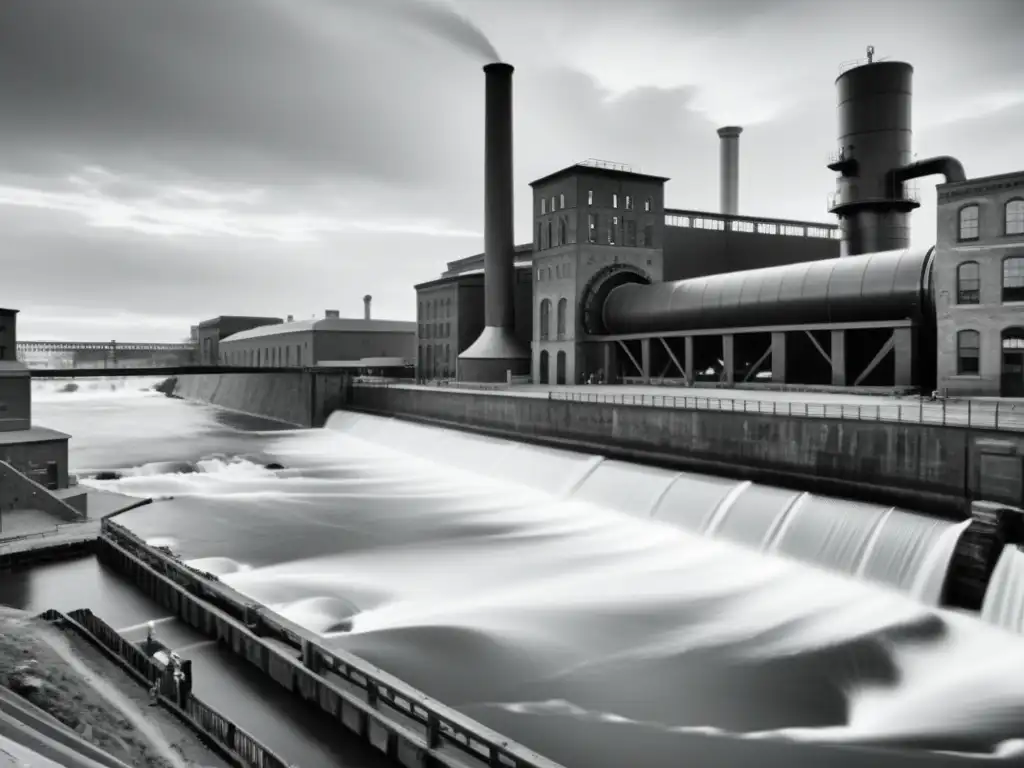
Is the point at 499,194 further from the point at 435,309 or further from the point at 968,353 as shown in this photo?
the point at 968,353

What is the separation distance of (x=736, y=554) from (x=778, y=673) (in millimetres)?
5738

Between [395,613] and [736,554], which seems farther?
[736,554]

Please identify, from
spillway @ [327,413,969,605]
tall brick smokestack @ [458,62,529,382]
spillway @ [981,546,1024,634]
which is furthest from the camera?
tall brick smokestack @ [458,62,529,382]

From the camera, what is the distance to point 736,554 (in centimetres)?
1844

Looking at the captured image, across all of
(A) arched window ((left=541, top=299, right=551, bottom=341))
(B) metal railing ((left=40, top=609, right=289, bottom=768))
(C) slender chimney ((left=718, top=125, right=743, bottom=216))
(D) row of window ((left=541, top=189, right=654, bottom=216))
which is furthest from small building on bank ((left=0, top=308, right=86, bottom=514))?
(C) slender chimney ((left=718, top=125, right=743, bottom=216))

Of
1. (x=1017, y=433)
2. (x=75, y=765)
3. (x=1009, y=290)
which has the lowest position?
(x=75, y=765)

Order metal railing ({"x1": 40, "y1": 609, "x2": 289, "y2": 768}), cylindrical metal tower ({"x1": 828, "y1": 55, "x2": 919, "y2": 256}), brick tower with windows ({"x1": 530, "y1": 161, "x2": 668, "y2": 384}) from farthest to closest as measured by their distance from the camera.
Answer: brick tower with windows ({"x1": 530, "y1": 161, "x2": 668, "y2": 384}) < cylindrical metal tower ({"x1": 828, "y1": 55, "x2": 919, "y2": 256}) < metal railing ({"x1": 40, "y1": 609, "x2": 289, "y2": 768})

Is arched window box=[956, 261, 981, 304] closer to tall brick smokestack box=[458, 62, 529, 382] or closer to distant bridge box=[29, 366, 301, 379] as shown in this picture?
tall brick smokestack box=[458, 62, 529, 382]

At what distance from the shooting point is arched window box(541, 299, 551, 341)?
A: 46438 millimetres

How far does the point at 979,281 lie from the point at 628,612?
1630 centimetres

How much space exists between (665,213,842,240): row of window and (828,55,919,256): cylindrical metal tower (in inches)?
484

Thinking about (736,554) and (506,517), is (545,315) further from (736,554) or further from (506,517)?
(736,554)

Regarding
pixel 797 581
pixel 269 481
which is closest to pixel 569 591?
pixel 797 581

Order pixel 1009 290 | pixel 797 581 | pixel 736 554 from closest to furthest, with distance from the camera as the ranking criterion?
pixel 797 581
pixel 736 554
pixel 1009 290
